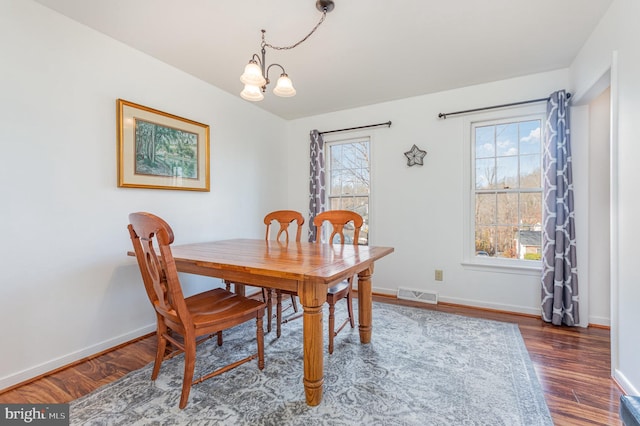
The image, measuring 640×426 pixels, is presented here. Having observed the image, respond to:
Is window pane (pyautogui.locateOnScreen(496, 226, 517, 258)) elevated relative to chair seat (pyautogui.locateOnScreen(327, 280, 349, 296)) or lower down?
elevated

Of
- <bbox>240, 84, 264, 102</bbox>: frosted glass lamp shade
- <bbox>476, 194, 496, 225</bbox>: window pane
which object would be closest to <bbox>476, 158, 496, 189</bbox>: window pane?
<bbox>476, 194, 496, 225</bbox>: window pane

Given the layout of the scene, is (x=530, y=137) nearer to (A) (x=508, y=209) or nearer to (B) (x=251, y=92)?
(A) (x=508, y=209)

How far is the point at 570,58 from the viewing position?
2.53 metres

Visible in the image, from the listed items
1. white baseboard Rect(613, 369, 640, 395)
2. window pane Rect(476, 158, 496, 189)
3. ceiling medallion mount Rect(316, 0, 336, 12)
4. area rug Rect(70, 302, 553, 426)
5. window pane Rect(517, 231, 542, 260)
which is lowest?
area rug Rect(70, 302, 553, 426)

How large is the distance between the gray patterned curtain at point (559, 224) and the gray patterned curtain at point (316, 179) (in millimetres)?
2426

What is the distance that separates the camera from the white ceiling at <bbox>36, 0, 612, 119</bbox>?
6.27 ft

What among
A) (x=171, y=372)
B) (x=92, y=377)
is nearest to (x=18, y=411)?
(x=92, y=377)

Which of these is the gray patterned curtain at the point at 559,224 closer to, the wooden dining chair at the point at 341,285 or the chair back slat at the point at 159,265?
the wooden dining chair at the point at 341,285

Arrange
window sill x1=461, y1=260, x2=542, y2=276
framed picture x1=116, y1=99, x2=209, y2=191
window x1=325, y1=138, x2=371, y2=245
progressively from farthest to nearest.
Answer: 1. window x1=325, y1=138, x2=371, y2=245
2. window sill x1=461, y1=260, x2=542, y2=276
3. framed picture x1=116, y1=99, x2=209, y2=191

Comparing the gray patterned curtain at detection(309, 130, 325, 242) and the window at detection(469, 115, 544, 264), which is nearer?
the window at detection(469, 115, 544, 264)

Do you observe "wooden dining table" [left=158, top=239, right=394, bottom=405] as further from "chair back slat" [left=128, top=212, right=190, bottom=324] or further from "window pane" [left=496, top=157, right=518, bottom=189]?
"window pane" [left=496, top=157, right=518, bottom=189]

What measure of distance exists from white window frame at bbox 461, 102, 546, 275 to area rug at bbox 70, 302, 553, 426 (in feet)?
2.85

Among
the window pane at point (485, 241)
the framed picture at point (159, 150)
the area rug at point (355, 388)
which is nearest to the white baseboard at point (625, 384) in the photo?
the area rug at point (355, 388)

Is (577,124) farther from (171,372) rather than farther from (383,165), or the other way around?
(171,372)
